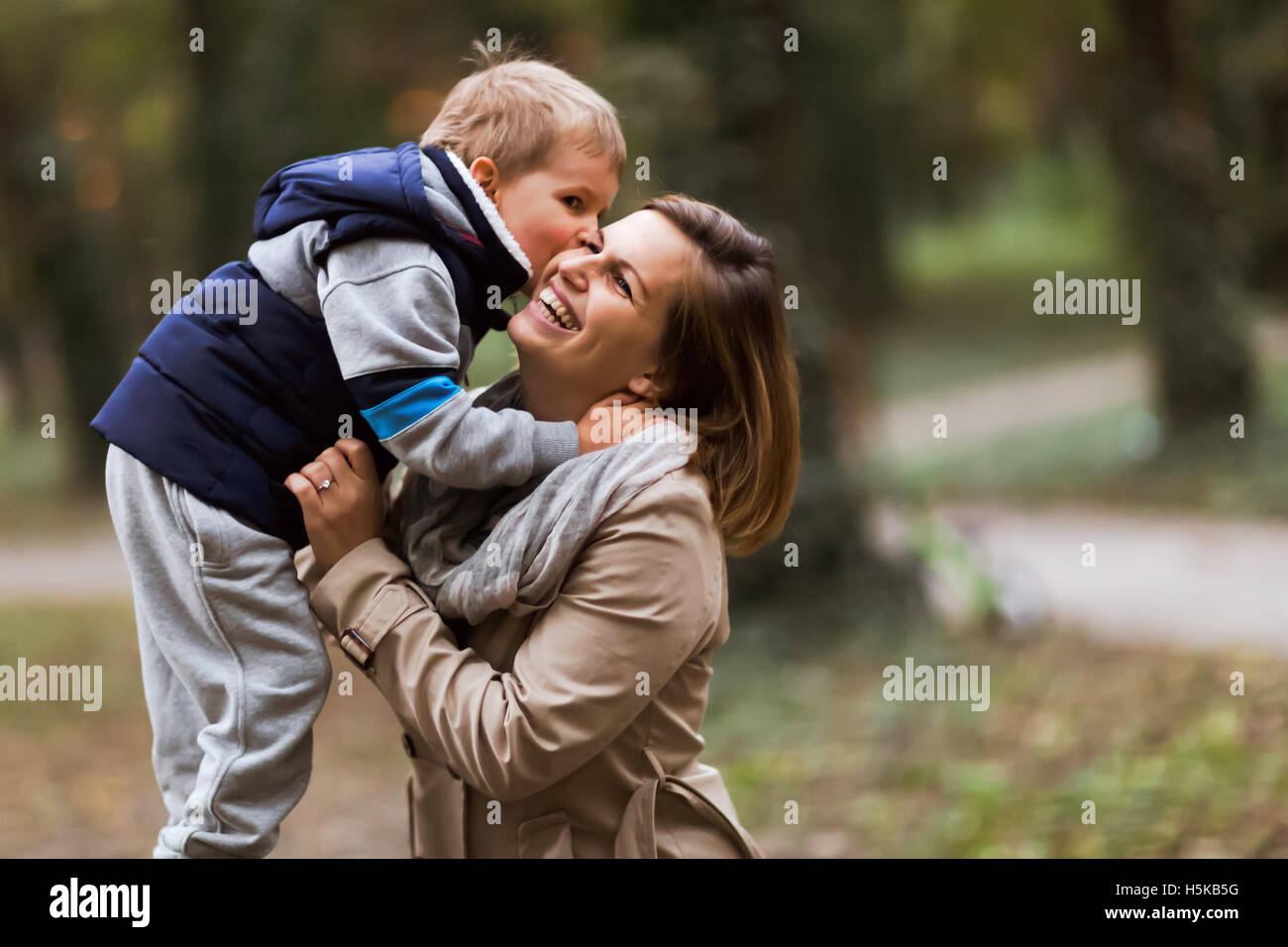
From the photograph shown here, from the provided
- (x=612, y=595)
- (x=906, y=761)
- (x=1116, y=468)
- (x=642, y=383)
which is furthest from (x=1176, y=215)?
(x=612, y=595)

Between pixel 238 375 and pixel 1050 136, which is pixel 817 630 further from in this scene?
pixel 1050 136

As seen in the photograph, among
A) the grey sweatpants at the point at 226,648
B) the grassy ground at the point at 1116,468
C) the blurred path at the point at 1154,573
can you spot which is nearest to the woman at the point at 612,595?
the grey sweatpants at the point at 226,648

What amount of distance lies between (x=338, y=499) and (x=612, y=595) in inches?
20.5

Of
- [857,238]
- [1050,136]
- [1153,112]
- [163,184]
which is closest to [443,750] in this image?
[1153,112]

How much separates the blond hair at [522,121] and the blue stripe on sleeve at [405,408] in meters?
0.55

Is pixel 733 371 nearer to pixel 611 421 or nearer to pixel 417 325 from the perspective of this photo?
pixel 611 421

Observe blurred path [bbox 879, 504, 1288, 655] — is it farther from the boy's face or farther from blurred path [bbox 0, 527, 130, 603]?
blurred path [bbox 0, 527, 130, 603]

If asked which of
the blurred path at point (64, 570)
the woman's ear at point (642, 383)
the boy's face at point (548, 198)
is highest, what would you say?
the boy's face at point (548, 198)

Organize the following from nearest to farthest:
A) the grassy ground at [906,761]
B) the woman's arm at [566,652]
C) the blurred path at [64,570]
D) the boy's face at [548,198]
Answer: the woman's arm at [566,652] < the boy's face at [548,198] < the grassy ground at [906,761] < the blurred path at [64,570]

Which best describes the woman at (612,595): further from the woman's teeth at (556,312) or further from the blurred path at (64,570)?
the blurred path at (64,570)

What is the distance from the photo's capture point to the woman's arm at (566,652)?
77.9 inches

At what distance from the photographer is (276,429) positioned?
2.18m

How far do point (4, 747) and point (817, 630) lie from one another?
491 centimetres

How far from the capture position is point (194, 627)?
7.20 ft
